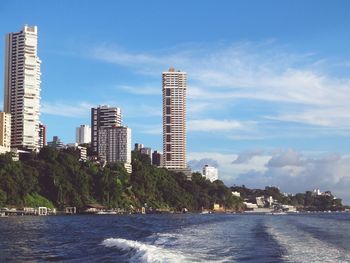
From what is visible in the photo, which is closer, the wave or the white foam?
the wave

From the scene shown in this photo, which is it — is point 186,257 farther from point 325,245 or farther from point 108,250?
point 325,245

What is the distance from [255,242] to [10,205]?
12969 cm

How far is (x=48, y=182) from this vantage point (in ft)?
640

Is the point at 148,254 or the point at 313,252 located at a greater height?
the point at 148,254

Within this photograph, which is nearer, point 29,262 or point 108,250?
point 29,262

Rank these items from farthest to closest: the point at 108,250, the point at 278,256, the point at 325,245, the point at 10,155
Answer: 1. the point at 10,155
2. the point at 325,245
3. the point at 108,250
4. the point at 278,256

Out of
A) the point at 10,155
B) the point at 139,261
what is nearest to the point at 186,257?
the point at 139,261

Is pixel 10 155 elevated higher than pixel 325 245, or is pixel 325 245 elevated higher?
pixel 10 155

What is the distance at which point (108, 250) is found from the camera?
45094 mm

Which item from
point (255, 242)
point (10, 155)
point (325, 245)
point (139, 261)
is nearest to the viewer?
point (139, 261)

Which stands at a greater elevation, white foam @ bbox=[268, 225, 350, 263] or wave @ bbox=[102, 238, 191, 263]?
wave @ bbox=[102, 238, 191, 263]

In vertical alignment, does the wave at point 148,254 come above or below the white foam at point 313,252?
above

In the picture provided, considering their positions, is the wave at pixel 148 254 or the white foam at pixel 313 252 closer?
the wave at pixel 148 254

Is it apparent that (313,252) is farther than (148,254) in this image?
Yes
